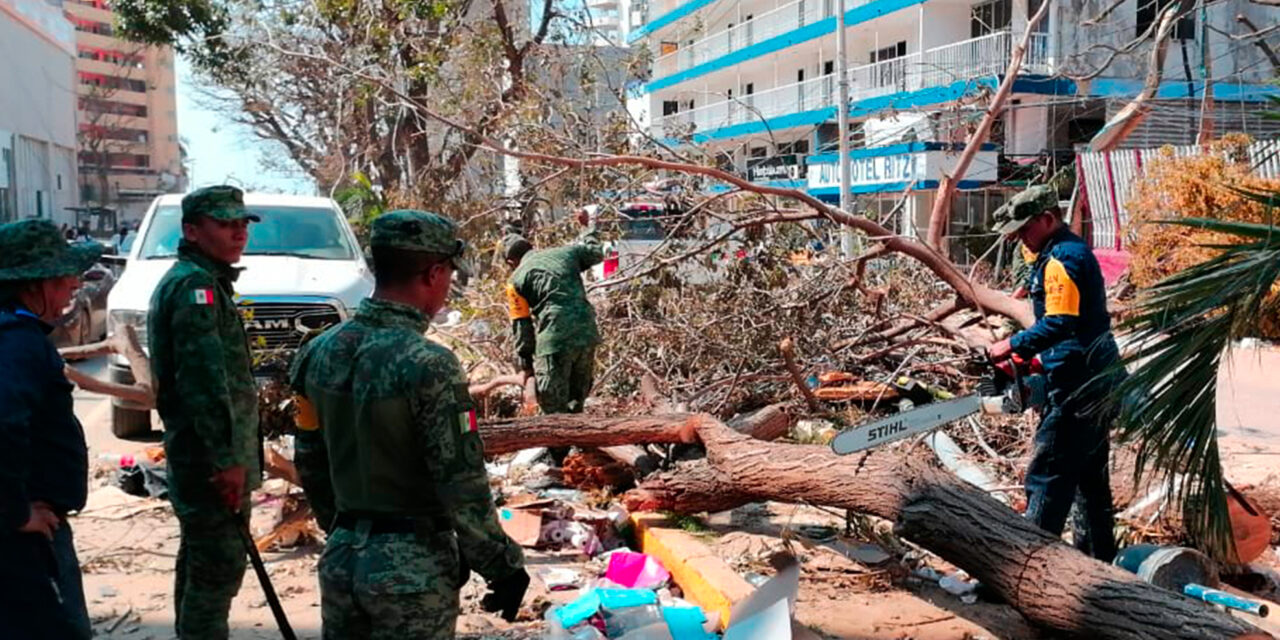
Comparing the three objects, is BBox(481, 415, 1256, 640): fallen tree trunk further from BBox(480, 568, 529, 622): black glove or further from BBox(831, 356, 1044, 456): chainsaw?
BBox(480, 568, 529, 622): black glove

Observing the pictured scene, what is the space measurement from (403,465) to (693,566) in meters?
2.57

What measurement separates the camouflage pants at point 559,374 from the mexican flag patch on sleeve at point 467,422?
14.5 ft

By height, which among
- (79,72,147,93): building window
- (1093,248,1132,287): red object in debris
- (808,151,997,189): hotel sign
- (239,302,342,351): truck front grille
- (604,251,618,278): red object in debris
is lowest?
(239,302,342,351): truck front grille

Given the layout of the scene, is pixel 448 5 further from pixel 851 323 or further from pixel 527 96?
pixel 851 323

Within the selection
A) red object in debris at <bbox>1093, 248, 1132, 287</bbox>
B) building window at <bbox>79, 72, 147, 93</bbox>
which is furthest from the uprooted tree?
building window at <bbox>79, 72, 147, 93</bbox>

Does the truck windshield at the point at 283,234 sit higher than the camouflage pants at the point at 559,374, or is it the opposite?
the truck windshield at the point at 283,234

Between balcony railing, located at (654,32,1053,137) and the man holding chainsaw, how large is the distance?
430 inches

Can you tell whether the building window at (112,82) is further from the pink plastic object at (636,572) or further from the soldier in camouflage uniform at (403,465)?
the soldier in camouflage uniform at (403,465)

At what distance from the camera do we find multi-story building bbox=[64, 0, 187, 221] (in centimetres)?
7056

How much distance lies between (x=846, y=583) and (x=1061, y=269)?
5.62 feet

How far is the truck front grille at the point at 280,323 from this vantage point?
7.82 meters

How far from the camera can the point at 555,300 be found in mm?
7004

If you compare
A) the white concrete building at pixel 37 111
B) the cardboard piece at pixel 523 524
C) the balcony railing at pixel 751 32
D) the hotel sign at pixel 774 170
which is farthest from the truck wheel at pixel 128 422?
the white concrete building at pixel 37 111

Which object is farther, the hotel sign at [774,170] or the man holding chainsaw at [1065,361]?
the hotel sign at [774,170]
